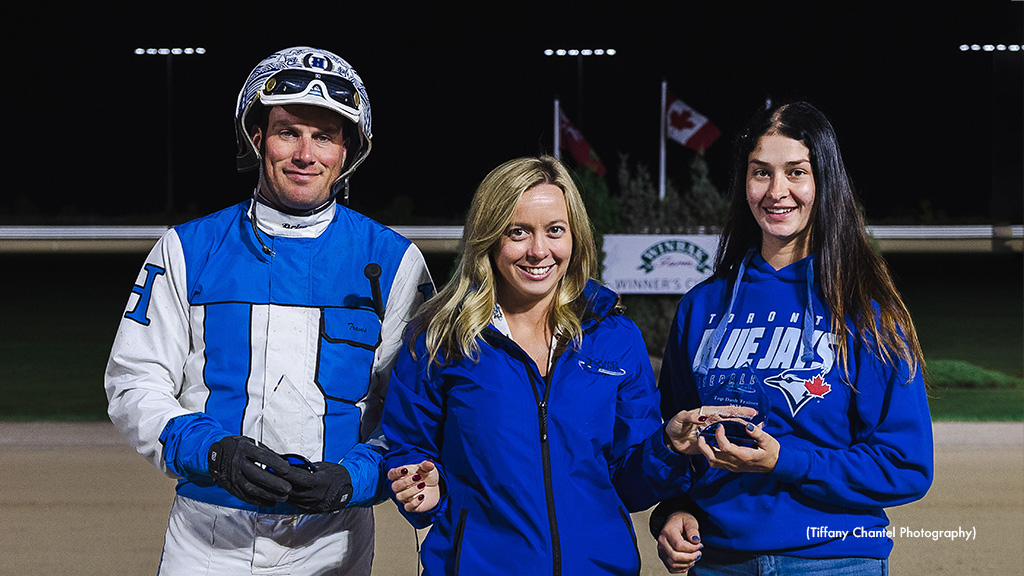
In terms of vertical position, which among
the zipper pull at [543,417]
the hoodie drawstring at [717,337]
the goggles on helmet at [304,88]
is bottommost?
the zipper pull at [543,417]

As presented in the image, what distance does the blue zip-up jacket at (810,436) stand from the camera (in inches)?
98.7

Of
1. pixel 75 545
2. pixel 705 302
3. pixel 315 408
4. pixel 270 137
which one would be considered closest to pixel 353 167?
pixel 270 137

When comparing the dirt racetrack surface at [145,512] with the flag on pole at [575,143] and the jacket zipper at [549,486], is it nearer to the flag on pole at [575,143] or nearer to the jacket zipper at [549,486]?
the jacket zipper at [549,486]

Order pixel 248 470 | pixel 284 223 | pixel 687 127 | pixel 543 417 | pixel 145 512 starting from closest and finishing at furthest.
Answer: pixel 248 470 → pixel 543 417 → pixel 284 223 → pixel 145 512 → pixel 687 127

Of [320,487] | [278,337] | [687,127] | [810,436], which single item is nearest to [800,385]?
[810,436]

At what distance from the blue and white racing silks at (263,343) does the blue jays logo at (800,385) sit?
101 centimetres

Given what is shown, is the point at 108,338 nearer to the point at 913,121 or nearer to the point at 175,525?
the point at 175,525

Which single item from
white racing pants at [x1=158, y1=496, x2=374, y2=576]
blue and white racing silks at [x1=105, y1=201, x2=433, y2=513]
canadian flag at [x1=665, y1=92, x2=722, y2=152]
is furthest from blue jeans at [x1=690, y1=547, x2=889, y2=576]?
canadian flag at [x1=665, y1=92, x2=722, y2=152]

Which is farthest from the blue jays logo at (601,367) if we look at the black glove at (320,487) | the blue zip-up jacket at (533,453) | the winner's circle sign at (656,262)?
the winner's circle sign at (656,262)

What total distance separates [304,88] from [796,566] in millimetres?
1777

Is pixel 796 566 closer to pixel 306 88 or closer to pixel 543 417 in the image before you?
pixel 543 417

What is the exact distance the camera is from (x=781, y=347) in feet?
8.56

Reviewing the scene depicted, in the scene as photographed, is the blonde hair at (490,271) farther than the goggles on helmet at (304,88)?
No

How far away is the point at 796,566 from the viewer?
8.43 ft
